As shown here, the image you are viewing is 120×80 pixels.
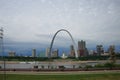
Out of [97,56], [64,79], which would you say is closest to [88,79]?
[64,79]

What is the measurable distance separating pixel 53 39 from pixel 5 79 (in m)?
75.2

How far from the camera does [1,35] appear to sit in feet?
99.9

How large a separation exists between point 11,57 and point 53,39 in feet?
317

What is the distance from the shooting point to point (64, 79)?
30.1 m

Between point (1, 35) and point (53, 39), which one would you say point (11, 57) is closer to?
point (53, 39)

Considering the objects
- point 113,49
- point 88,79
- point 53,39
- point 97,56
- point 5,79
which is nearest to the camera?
point 88,79

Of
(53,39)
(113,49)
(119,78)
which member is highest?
(53,39)

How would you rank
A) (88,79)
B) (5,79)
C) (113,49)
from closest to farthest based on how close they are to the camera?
(88,79) < (5,79) < (113,49)

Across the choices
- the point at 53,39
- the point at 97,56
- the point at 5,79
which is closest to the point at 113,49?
the point at 53,39

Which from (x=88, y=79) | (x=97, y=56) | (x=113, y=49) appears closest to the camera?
(x=88, y=79)

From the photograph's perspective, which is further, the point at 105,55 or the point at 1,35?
the point at 105,55

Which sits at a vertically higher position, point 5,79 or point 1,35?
point 1,35

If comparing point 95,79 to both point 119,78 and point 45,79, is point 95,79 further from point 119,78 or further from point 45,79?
point 45,79

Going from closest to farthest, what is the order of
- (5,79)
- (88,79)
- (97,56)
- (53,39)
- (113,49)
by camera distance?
(88,79), (5,79), (113,49), (53,39), (97,56)
